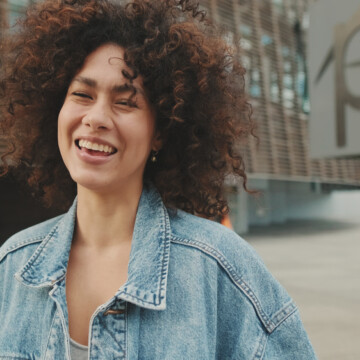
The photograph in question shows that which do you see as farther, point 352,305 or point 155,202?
point 352,305

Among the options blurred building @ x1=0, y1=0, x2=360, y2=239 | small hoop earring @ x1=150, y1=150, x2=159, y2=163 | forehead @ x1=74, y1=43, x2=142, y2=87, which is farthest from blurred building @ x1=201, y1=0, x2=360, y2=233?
forehead @ x1=74, y1=43, x2=142, y2=87

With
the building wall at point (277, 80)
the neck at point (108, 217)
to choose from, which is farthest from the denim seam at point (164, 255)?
the building wall at point (277, 80)

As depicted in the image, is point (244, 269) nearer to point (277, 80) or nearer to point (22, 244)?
point (22, 244)

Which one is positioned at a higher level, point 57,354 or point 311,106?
point 311,106

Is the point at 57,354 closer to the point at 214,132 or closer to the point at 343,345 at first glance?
the point at 214,132

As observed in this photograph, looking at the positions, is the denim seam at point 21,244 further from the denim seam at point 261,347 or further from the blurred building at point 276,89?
the blurred building at point 276,89

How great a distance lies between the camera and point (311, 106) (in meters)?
13.3

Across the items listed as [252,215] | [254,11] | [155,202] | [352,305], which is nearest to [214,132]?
[155,202]

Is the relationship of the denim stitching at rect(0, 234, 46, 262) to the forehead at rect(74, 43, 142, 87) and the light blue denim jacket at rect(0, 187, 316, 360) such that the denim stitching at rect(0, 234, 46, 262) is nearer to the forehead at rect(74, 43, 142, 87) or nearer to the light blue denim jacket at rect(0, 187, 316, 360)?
the light blue denim jacket at rect(0, 187, 316, 360)

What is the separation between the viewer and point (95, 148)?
167 centimetres

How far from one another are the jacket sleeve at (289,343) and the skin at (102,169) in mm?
502

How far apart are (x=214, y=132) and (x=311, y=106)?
11836 millimetres

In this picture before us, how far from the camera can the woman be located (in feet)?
5.11

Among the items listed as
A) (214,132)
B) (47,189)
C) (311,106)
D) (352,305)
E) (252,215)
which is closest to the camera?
(214,132)
